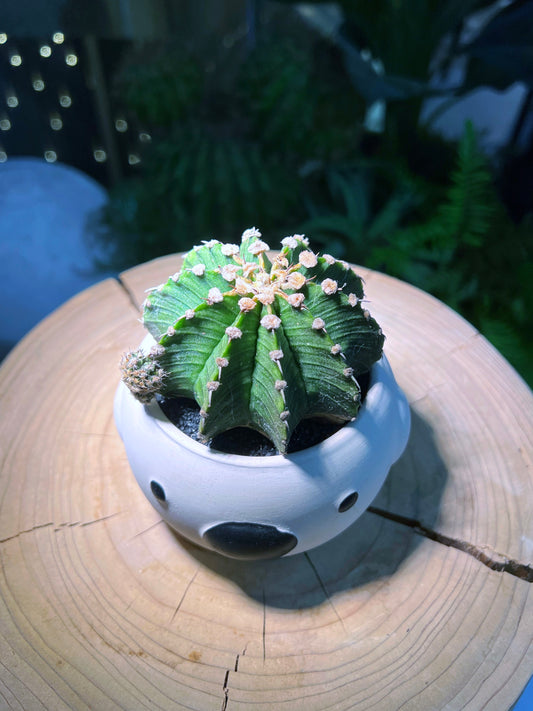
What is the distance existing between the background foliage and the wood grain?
58 cm

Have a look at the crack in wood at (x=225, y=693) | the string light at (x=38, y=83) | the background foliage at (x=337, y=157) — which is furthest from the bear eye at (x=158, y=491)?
the string light at (x=38, y=83)

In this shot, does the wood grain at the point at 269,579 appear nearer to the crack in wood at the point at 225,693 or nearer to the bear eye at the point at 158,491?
the crack in wood at the point at 225,693

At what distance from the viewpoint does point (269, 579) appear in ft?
2.52

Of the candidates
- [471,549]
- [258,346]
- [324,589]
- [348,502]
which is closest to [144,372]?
[258,346]

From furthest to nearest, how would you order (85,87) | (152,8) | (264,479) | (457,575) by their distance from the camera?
(85,87) < (152,8) < (457,575) < (264,479)

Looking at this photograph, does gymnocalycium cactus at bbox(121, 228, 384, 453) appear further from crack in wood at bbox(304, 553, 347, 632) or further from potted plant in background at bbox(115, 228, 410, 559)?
crack in wood at bbox(304, 553, 347, 632)

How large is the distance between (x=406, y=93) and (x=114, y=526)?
1.23 m

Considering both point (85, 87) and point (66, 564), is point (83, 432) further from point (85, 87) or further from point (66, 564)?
point (85, 87)

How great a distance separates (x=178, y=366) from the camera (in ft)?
2.08

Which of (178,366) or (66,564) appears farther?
(66,564)

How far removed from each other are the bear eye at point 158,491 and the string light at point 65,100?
144 centimetres

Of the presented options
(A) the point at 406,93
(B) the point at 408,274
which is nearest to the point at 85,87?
(A) the point at 406,93

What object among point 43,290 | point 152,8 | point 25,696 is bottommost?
point 43,290

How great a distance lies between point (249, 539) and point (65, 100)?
154 cm
